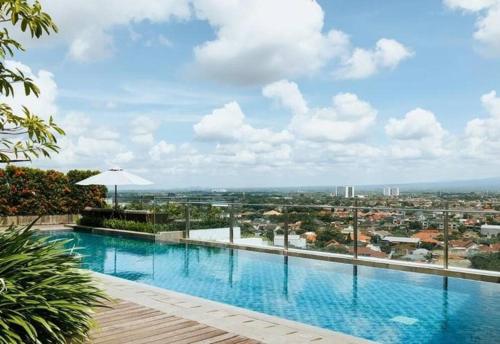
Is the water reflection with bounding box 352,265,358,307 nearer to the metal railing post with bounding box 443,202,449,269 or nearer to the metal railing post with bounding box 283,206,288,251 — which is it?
the metal railing post with bounding box 443,202,449,269

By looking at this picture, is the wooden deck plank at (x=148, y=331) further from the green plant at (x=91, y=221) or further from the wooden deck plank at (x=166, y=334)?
the green plant at (x=91, y=221)

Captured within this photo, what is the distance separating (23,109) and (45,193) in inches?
689

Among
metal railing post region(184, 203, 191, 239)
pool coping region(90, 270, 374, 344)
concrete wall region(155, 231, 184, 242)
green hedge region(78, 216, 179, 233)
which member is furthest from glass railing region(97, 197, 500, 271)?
pool coping region(90, 270, 374, 344)

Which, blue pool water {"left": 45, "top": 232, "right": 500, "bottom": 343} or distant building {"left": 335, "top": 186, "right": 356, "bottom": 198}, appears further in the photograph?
distant building {"left": 335, "top": 186, "right": 356, "bottom": 198}

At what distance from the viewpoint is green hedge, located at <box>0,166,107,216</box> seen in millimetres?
18172

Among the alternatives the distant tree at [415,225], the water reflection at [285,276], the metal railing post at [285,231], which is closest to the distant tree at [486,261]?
the distant tree at [415,225]

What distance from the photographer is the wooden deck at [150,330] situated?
400 centimetres

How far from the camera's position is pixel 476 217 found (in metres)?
7.94

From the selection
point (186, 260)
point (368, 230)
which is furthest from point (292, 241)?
point (186, 260)

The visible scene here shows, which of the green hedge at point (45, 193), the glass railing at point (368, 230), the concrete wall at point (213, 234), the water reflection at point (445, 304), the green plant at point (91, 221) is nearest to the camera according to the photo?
the water reflection at point (445, 304)

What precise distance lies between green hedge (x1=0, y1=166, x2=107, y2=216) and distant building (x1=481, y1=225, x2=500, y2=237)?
1544 centimetres

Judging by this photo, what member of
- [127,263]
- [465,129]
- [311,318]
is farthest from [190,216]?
[465,129]

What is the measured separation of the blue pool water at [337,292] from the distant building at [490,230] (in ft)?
2.80

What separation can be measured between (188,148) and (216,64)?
9.81 m
